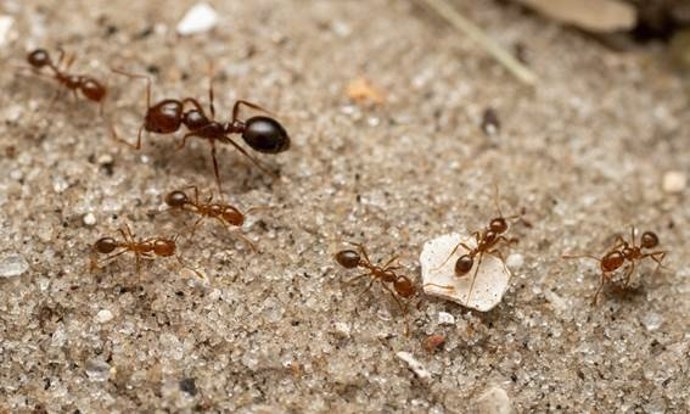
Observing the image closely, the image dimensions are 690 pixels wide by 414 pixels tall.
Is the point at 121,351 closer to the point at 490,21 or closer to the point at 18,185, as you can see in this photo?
the point at 18,185

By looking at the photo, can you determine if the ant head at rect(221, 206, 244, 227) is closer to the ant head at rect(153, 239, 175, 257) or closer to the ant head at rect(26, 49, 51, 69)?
the ant head at rect(153, 239, 175, 257)

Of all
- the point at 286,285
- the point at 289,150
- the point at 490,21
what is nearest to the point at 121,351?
the point at 286,285

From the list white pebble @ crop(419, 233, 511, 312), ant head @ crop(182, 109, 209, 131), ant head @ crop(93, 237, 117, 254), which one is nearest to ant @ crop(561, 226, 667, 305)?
white pebble @ crop(419, 233, 511, 312)

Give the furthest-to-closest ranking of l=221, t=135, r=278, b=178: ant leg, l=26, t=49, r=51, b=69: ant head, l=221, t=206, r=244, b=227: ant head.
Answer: l=26, t=49, r=51, b=69: ant head
l=221, t=135, r=278, b=178: ant leg
l=221, t=206, r=244, b=227: ant head

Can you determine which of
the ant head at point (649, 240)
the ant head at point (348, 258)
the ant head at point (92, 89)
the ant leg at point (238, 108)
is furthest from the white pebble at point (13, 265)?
the ant head at point (649, 240)

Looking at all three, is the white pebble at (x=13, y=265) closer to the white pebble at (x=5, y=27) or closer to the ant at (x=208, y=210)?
the ant at (x=208, y=210)

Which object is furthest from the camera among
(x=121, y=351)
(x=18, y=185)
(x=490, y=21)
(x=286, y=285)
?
(x=490, y=21)

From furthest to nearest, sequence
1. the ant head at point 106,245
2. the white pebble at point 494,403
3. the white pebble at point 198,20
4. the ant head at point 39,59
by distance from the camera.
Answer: the white pebble at point 198,20 → the ant head at point 39,59 → the ant head at point 106,245 → the white pebble at point 494,403

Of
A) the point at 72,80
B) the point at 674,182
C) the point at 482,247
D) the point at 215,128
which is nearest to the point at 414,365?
the point at 482,247

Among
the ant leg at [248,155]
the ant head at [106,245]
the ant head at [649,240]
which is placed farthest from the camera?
the ant leg at [248,155]
